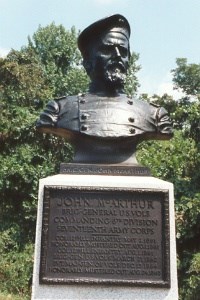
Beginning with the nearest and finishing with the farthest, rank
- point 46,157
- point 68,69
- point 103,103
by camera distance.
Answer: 1. point 103,103
2. point 46,157
3. point 68,69

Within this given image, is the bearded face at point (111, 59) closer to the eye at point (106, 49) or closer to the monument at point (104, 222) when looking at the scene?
the eye at point (106, 49)

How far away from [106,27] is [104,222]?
216 cm

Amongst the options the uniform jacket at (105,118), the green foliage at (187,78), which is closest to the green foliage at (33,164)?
the uniform jacket at (105,118)

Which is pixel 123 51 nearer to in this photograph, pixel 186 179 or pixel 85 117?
pixel 85 117

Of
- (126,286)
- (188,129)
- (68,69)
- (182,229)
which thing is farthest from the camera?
(68,69)

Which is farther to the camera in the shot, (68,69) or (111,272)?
(68,69)

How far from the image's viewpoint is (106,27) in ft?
19.4

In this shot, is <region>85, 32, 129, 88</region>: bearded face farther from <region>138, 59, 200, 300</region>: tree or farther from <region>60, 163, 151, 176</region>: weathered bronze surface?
<region>138, 59, 200, 300</region>: tree

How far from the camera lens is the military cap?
589 centimetres

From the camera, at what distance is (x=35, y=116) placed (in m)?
16.4

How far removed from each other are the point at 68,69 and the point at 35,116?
8.35 meters

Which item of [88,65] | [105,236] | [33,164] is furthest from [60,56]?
[105,236]

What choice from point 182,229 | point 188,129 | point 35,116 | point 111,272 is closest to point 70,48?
point 35,116

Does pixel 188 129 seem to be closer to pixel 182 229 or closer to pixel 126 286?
pixel 182 229
